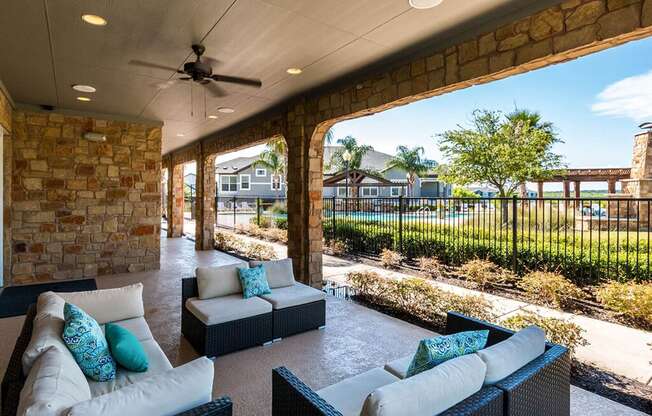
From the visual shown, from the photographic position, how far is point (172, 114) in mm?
6773

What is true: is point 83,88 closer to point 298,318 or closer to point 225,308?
point 225,308

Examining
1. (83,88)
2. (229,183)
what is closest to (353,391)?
(83,88)

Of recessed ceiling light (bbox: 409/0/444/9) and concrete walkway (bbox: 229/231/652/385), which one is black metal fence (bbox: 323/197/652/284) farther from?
recessed ceiling light (bbox: 409/0/444/9)

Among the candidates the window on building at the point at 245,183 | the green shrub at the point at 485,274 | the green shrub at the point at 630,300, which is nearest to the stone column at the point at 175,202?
the green shrub at the point at 485,274

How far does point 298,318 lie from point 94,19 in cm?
344

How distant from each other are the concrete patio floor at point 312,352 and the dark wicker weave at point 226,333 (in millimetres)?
85

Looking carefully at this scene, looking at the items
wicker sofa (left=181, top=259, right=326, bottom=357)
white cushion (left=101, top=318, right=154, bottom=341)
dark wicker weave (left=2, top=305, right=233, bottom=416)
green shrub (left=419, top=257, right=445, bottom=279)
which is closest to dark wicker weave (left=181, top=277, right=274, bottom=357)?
wicker sofa (left=181, top=259, right=326, bottom=357)

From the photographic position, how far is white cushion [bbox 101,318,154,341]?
2.71 meters

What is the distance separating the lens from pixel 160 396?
4.72 ft

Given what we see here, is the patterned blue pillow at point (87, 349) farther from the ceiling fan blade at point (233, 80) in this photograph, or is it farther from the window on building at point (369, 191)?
the window on building at point (369, 191)

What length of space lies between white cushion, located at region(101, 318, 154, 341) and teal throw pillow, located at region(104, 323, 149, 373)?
0.45 m

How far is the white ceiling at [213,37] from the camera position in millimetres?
2883

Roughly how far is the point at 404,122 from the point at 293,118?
19.6m

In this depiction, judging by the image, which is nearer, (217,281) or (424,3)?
(424,3)
